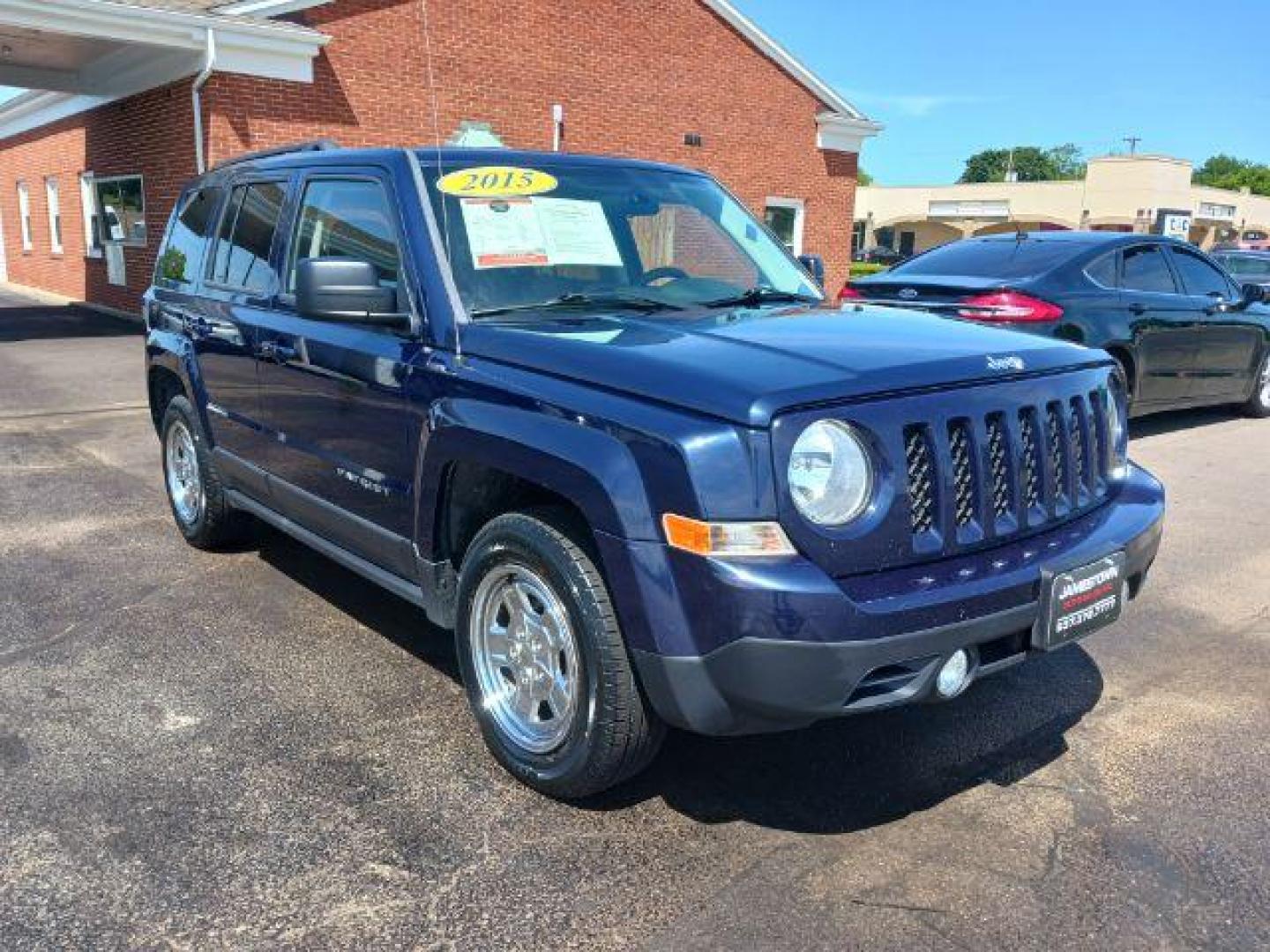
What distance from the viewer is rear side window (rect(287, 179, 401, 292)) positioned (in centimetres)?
371

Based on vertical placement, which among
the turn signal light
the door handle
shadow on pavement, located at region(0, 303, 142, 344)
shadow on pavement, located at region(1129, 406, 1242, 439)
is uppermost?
the door handle

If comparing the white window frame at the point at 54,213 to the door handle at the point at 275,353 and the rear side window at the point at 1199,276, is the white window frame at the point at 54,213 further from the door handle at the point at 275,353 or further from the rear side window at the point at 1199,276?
the rear side window at the point at 1199,276

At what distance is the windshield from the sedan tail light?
331 centimetres

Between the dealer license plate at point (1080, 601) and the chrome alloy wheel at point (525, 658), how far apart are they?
129 centimetres

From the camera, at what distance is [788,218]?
804 inches

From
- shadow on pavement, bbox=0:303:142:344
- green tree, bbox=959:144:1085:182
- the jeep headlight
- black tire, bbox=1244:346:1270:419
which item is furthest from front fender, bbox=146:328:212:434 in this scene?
green tree, bbox=959:144:1085:182

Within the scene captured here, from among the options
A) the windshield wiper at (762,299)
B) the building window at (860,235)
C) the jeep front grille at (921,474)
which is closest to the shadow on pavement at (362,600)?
the windshield wiper at (762,299)

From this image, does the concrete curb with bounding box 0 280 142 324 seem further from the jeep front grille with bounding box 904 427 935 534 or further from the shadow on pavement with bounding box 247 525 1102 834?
the jeep front grille with bounding box 904 427 935 534

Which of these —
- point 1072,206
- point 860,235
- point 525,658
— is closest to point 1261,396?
point 525,658

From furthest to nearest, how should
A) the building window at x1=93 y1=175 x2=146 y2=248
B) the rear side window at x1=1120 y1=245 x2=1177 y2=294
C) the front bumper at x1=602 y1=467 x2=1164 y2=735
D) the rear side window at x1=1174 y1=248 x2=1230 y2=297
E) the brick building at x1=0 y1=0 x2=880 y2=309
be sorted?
the building window at x1=93 y1=175 x2=146 y2=248, the brick building at x1=0 y1=0 x2=880 y2=309, the rear side window at x1=1174 y1=248 x2=1230 y2=297, the rear side window at x1=1120 y1=245 x2=1177 y2=294, the front bumper at x1=602 y1=467 x2=1164 y2=735

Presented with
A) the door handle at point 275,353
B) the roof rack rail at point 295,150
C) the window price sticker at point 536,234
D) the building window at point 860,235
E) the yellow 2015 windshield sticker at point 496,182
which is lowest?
the door handle at point 275,353

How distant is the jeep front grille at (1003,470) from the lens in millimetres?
2742

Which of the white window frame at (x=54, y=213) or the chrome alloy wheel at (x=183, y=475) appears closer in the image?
the chrome alloy wheel at (x=183, y=475)

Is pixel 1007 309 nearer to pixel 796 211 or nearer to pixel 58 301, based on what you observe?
pixel 796 211
